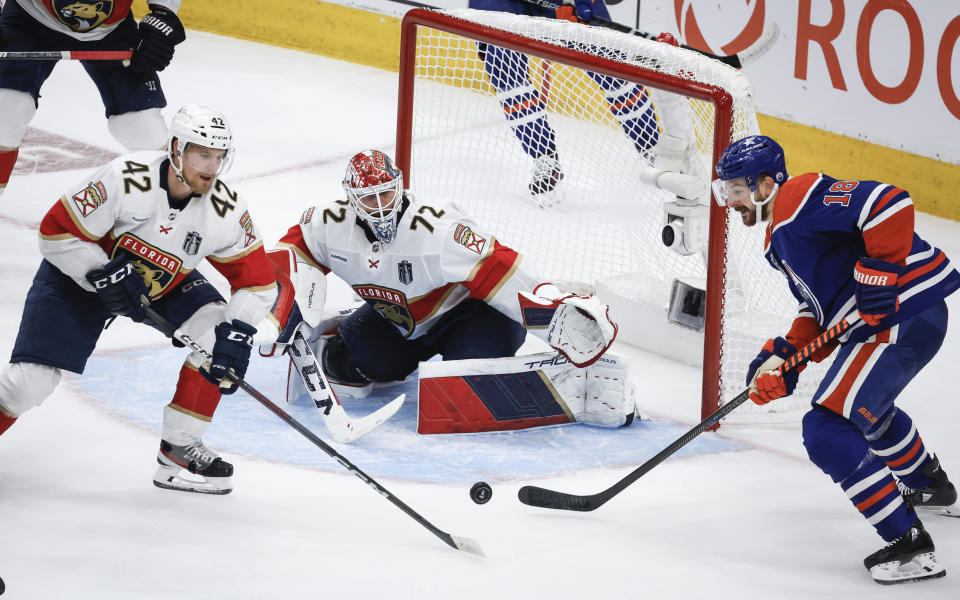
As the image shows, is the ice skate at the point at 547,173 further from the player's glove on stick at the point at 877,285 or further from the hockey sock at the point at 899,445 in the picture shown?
the player's glove on stick at the point at 877,285

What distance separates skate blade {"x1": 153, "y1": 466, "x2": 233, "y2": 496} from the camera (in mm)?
3383

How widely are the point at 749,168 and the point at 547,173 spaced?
8.05ft

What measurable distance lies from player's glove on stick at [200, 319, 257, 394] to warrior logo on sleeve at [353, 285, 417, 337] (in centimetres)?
75

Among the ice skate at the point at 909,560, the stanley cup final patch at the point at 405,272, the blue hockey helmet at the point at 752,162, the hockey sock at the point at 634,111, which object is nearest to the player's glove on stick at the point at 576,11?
the hockey sock at the point at 634,111

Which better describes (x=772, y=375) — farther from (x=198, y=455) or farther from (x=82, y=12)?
(x=82, y=12)

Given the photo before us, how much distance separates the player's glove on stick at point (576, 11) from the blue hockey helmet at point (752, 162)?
196cm

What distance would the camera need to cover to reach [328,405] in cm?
380

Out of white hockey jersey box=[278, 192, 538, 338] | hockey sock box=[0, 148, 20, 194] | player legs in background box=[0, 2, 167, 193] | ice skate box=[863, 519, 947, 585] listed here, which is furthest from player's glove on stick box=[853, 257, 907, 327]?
hockey sock box=[0, 148, 20, 194]

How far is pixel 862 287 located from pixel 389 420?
157 centimetres

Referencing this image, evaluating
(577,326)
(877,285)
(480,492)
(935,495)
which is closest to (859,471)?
(877,285)

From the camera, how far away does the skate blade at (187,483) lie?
3383 mm

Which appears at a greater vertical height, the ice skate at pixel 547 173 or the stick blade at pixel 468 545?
the stick blade at pixel 468 545

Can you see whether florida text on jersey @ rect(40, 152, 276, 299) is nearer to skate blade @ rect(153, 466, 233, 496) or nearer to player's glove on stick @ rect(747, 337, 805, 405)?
skate blade @ rect(153, 466, 233, 496)

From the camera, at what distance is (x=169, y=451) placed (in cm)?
339
